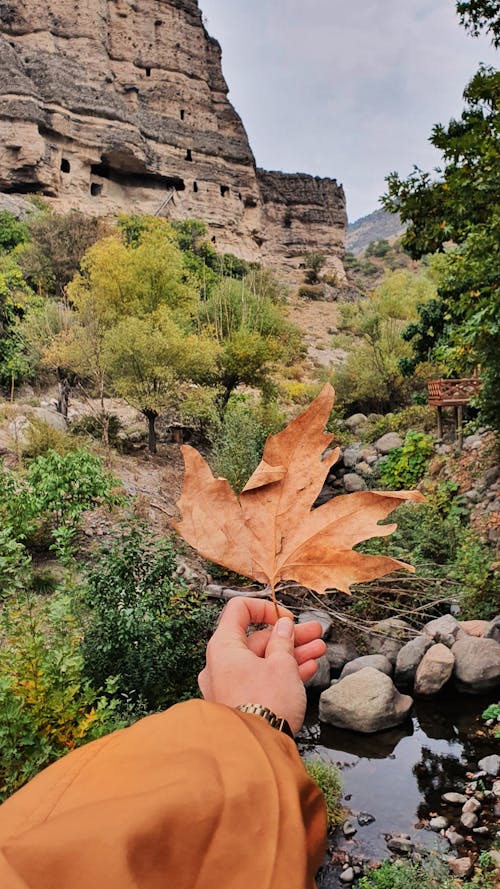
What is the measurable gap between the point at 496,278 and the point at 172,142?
3228 cm

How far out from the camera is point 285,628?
104 cm

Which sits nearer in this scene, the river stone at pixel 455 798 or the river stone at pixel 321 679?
the river stone at pixel 455 798

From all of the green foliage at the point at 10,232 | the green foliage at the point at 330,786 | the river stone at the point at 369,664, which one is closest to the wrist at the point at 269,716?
the green foliage at the point at 330,786

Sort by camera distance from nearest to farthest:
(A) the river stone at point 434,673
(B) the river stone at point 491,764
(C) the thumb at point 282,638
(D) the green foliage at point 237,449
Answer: (C) the thumb at point 282,638, (B) the river stone at point 491,764, (A) the river stone at point 434,673, (D) the green foliage at point 237,449

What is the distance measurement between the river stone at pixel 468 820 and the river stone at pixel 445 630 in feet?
7.54

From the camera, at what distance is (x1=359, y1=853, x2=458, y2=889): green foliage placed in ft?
11.0

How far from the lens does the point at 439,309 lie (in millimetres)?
10766

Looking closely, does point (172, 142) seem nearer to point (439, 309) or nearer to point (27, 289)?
point (27, 289)

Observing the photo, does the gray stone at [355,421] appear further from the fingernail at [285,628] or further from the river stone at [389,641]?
the fingernail at [285,628]

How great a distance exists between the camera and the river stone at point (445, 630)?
6.38 metres

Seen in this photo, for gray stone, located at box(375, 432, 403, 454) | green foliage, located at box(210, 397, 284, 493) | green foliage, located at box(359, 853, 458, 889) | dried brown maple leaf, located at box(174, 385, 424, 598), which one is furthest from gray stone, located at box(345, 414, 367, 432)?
dried brown maple leaf, located at box(174, 385, 424, 598)

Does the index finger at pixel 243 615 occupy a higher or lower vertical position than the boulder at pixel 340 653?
higher

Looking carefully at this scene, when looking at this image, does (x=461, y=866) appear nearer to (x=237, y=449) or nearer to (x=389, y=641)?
(x=389, y=641)

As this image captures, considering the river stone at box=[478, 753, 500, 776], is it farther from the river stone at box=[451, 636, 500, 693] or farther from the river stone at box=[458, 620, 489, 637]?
the river stone at box=[458, 620, 489, 637]
